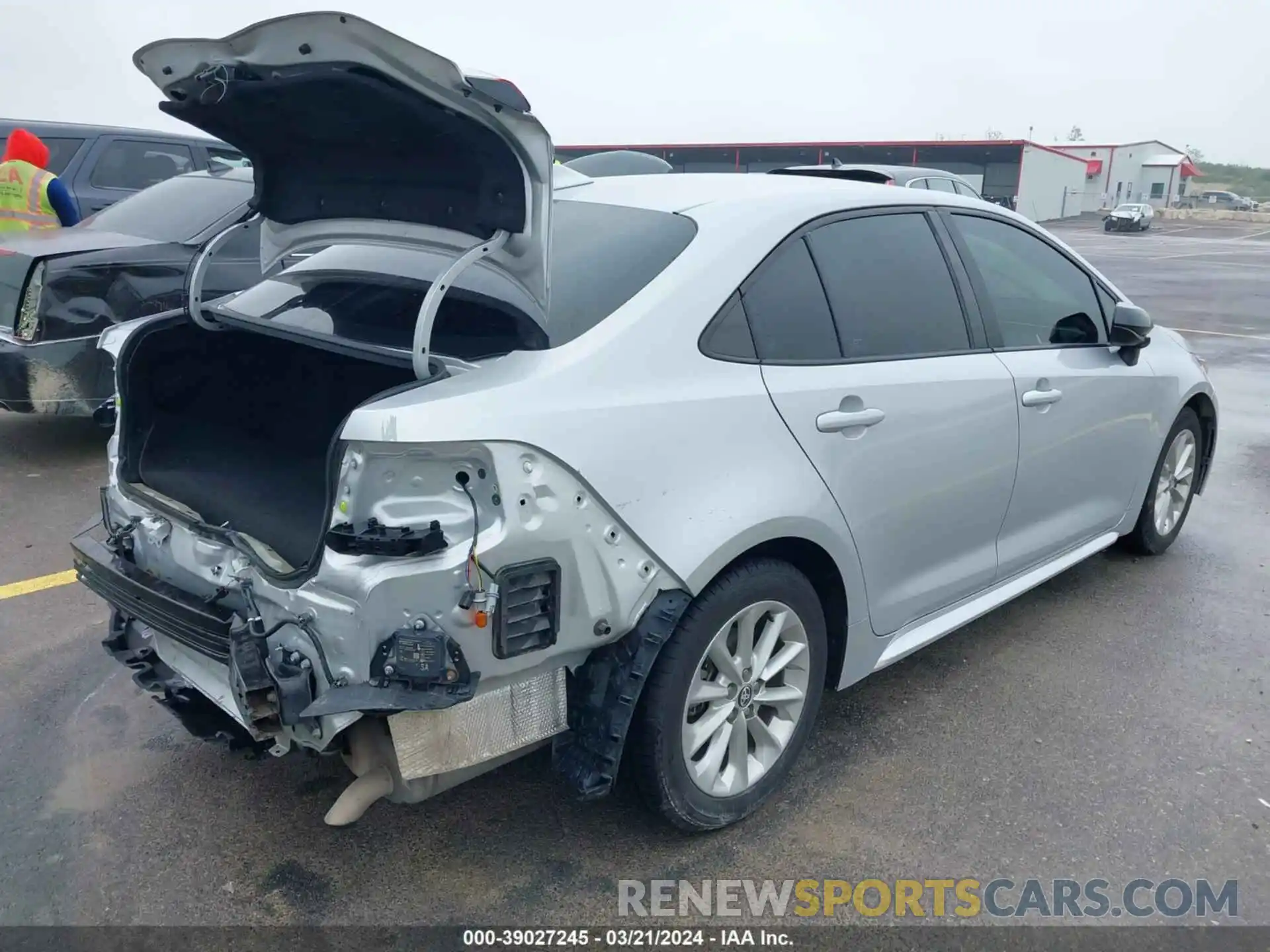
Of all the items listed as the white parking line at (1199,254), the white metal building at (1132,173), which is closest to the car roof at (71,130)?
the white parking line at (1199,254)

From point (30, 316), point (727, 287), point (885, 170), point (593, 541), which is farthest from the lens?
point (885, 170)

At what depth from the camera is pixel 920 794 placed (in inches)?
118

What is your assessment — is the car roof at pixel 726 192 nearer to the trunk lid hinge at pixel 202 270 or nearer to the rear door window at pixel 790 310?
the rear door window at pixel 790 310

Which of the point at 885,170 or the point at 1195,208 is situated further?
the point at 1195,208

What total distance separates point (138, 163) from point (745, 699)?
918cm

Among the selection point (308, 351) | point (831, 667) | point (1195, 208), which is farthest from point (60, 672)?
point (1195, 208)

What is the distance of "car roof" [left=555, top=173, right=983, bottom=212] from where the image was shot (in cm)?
293

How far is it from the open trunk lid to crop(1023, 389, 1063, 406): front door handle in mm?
1958

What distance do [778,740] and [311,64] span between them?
2099 mm

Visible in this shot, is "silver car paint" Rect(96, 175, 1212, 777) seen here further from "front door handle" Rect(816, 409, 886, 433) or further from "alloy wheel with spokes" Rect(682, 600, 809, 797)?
"alloy wheel with spokes" Rect(682, 600, 809, 797)

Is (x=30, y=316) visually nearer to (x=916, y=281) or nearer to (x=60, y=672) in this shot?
(x=60, y=672)

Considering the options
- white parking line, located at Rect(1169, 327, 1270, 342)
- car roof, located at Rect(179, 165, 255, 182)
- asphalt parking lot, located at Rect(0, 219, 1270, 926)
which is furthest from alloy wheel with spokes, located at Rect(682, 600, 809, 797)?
white parking line, located at Rect(1169, 327, 1270, 342)

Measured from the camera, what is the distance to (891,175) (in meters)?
10.9

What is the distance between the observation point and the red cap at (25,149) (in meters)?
7.77
